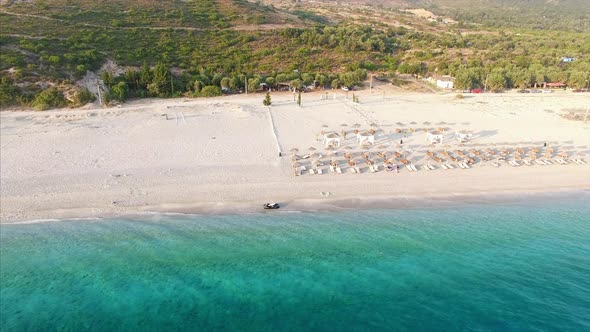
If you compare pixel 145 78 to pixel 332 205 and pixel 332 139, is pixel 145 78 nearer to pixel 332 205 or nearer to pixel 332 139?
pixel 332 139

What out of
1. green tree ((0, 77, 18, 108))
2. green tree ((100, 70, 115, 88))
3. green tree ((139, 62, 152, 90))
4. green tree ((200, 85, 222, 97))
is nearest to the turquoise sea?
green tree ((0, 77, 18, 108))

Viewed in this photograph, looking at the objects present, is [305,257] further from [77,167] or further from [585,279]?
[77,167]

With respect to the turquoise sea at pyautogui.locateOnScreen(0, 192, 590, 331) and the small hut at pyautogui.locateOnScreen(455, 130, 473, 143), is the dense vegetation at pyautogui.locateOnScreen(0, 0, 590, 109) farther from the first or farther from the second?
the turquoise sea at pyautogui.locateOnScreen(0, 192, 590, 331)

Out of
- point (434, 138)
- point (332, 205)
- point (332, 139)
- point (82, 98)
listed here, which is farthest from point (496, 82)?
point (82, 98)

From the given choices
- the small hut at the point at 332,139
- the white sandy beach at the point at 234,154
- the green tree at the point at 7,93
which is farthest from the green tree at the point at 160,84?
the small hut at the point at 332,139

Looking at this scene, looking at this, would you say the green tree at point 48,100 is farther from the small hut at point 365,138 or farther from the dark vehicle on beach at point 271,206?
the small hut at point 365,138

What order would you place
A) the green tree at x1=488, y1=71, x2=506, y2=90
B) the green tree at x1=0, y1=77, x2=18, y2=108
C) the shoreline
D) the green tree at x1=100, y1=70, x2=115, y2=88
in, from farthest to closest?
the green tree at x1=488, y1=71, x2=506, y2=90 → the green tree at x1=100, y1=70, x2=115, y2=88 → the green tree at x1=0, y1=77, x2=18, y2=108 → the shoreline
